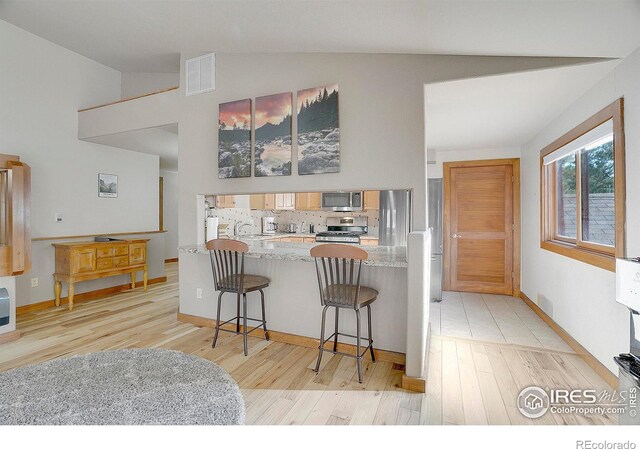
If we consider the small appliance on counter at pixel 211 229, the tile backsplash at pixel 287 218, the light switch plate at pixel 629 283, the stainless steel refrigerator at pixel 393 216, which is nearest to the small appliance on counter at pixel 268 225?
the tile backsplash at pixel 287 218

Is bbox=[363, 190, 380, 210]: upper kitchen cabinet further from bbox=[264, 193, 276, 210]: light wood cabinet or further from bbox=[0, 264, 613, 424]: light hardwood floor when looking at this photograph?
bbox=[0, 264, 613, 424]: light hardwood floor

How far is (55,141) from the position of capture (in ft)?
14.0

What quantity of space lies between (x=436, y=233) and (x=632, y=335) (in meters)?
3.40

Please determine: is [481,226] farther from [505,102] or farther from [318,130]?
[318,130]

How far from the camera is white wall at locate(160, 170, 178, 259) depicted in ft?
26.5

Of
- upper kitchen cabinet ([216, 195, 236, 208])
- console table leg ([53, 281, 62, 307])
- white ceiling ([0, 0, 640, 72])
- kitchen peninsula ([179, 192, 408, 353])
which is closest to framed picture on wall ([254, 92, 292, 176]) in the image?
white ceiling ([0, 0, 640, 72])

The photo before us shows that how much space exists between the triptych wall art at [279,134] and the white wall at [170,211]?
5.47m

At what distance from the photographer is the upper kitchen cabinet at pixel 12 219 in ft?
10.2

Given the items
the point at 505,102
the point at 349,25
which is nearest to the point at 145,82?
the point at 349,25

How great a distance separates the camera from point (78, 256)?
4168mm

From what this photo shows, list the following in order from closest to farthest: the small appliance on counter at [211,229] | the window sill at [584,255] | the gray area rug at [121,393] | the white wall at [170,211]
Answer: the gray area rug at [121,393]
the window sill at [584,255]
the small appliance on counter at [211,229]
the white wall at [170,211]

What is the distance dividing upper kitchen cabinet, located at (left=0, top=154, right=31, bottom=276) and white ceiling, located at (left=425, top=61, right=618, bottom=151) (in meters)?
4.09

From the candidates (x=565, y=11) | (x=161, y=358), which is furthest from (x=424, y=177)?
(x=161, y=358)

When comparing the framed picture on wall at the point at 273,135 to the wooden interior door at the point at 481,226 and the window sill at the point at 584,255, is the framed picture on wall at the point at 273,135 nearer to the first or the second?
the window sill at the point at 584,255
